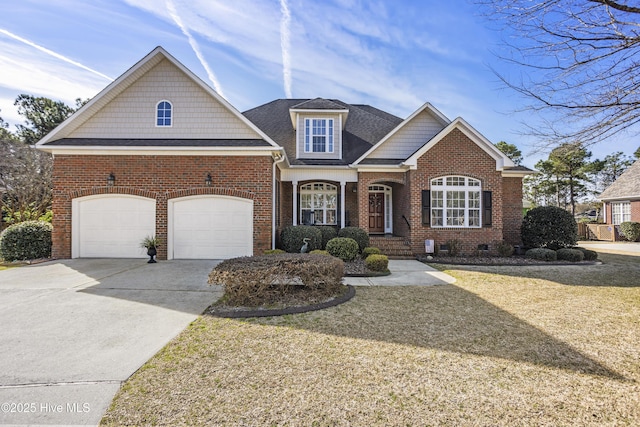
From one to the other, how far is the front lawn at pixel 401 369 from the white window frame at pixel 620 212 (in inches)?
827

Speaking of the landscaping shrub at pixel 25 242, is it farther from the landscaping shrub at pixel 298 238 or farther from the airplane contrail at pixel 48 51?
the landscaping shrub at pixel 298 238

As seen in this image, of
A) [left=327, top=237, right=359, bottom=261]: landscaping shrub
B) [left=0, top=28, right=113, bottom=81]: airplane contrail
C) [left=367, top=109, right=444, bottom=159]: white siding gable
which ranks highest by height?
[left=0, top=28, right=113, bottom=81]: airplane contrail

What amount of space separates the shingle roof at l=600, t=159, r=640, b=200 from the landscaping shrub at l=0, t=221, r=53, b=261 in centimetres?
3135

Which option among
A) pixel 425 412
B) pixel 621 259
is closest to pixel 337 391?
pixel 425 412

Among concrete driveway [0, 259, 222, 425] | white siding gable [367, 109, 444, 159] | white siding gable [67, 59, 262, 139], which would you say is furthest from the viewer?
white siding gable [367, 109, 444, 159]

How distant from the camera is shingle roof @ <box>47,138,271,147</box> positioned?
10117 mm

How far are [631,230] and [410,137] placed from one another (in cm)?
1757

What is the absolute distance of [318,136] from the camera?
1396cm

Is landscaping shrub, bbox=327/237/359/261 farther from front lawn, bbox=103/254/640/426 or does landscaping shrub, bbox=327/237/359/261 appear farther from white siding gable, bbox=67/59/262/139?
white siding gable, bbox=67/59/262/139

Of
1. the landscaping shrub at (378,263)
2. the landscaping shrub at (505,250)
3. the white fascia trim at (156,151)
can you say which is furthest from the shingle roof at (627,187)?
the white fascia trim at (156,151)

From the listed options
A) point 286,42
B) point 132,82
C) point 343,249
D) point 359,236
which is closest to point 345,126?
point 286,42

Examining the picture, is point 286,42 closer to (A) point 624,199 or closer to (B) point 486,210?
(B) point 486,210

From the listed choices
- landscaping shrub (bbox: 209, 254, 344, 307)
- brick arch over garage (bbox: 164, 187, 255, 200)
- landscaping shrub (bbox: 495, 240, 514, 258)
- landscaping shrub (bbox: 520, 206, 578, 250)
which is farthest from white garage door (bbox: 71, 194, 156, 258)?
landscaping shrub (bbox: 520, 206, 578, 250)

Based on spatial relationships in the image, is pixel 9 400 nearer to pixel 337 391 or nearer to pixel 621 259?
pixel 337 391
